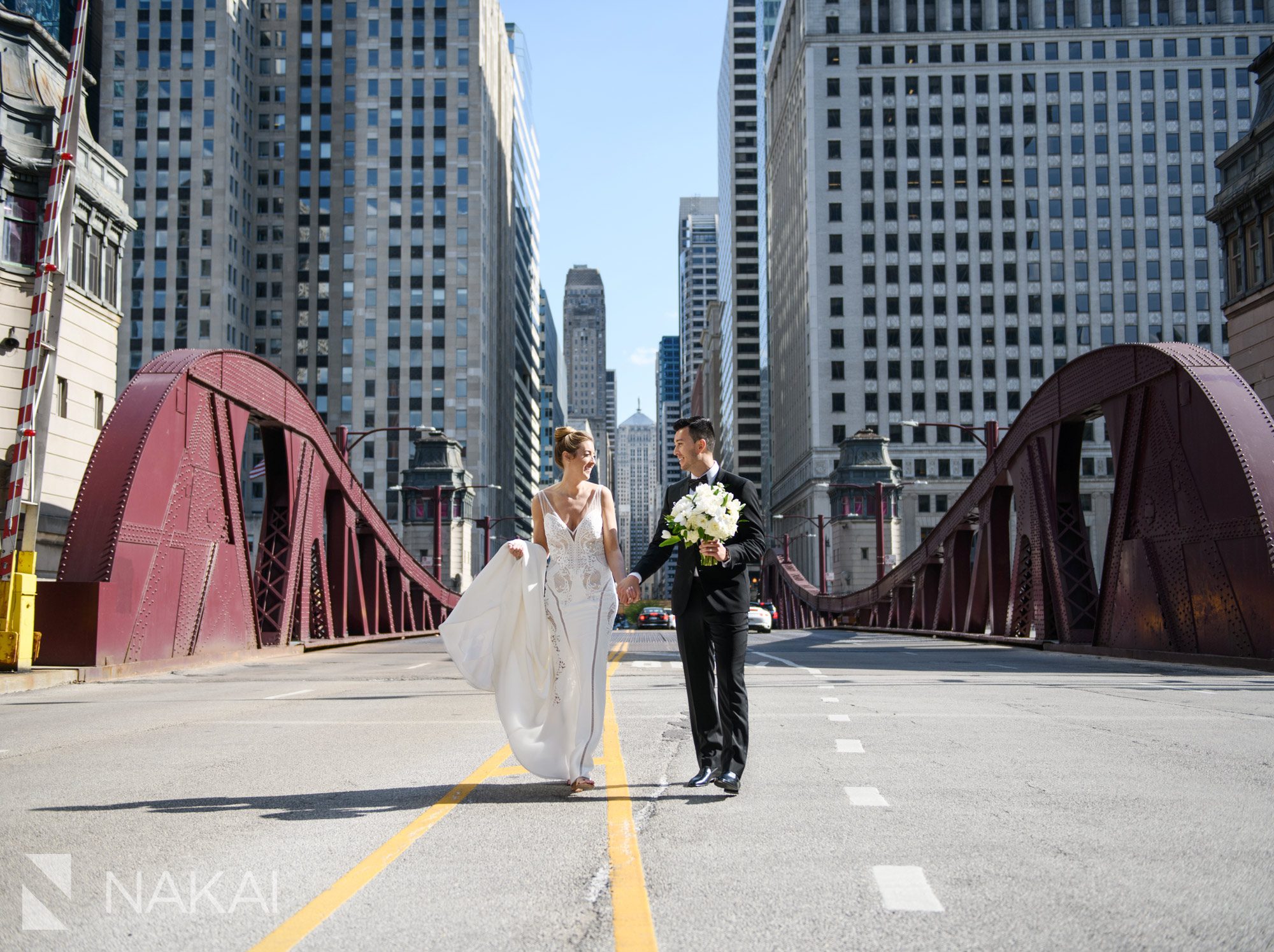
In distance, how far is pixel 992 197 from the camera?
341 feet

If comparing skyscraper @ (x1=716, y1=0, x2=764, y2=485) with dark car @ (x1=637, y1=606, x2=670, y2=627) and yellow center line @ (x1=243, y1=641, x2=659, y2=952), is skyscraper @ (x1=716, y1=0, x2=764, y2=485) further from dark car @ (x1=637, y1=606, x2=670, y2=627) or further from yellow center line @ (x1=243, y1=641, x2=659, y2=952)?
yellow center line @ (x1=243, y1=641, x2=659, y2=952)

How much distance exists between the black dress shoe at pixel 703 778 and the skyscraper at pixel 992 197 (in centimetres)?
9397

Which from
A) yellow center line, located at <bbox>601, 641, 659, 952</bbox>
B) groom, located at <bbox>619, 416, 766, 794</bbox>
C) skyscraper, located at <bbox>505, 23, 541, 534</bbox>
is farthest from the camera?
skyscraper, located at <bbox>505, 23, 541, 534</bbox>

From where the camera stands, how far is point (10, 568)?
16.0m

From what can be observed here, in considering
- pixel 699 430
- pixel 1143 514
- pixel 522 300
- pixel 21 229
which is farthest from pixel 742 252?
pixel 699 430

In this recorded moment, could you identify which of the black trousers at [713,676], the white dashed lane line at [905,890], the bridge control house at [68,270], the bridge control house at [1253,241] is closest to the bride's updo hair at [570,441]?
the black trousers at [713,676]

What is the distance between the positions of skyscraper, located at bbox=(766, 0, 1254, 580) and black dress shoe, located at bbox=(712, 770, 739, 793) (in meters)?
94.2

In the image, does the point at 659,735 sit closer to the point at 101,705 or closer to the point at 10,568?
the point at 101,705

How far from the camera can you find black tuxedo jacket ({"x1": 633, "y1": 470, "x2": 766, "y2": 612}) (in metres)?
6.78

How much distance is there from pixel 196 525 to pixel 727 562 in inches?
593

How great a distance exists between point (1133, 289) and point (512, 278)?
62.3 metres

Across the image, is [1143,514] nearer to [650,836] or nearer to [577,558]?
[577,558]

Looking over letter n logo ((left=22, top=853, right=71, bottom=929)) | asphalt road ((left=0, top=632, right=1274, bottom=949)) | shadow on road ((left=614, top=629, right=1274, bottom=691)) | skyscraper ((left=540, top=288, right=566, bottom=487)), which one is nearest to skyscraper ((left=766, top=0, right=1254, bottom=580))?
shadow on road ((left=614, top=629, right=1274, bottom=691))

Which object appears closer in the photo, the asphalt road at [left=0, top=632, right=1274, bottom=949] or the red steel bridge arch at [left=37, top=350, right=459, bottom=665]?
the asphalt road at [left=0, top=632, right=1274, bottom=949]
